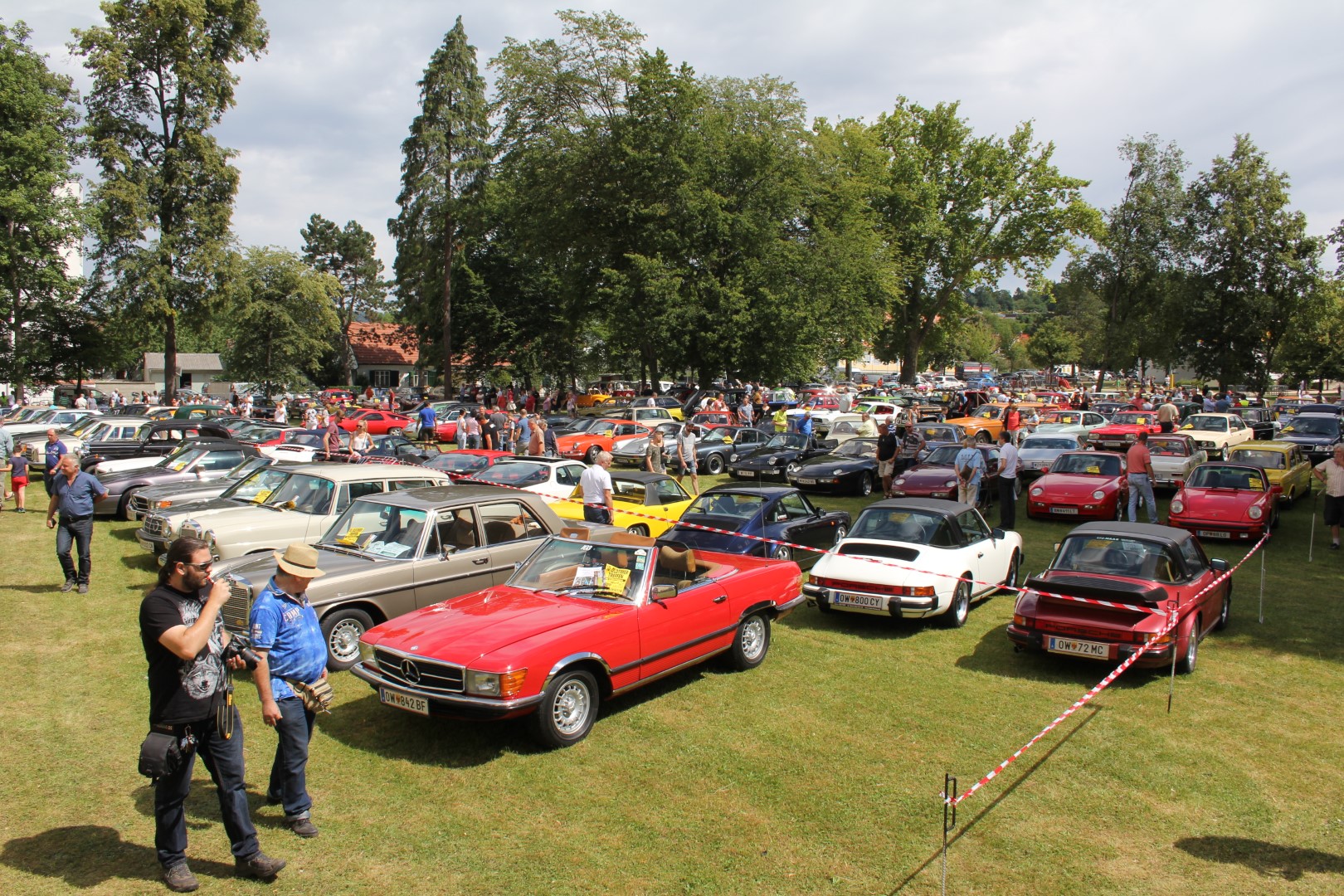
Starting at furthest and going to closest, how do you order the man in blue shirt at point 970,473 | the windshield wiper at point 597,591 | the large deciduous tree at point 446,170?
1. the large deciduous tree at point 446,170
2. the man in blue shirt at point 970,473
3. the windshield wiper at point 597,591

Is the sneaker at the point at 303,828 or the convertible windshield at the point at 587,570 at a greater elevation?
the convertible windshield at the point at 587,570

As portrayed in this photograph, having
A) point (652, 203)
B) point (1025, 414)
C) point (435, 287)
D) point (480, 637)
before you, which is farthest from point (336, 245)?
point (480, 637)

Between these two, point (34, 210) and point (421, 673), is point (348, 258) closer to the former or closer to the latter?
point (34, 210)

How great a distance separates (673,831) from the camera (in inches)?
218

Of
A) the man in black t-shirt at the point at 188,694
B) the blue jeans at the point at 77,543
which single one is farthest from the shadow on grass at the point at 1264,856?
the blue jeans at the point at 77,543

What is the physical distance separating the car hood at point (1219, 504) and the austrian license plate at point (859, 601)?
835cm

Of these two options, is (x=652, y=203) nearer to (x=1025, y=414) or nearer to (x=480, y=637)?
(x=1025, y=414)

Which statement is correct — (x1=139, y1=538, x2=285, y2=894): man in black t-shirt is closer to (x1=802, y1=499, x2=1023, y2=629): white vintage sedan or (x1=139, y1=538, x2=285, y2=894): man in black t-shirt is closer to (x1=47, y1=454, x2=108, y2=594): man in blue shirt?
(x1=802, y1=499, x2=1023, y2=629): white vintage sedan

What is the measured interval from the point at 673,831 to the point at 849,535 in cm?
593

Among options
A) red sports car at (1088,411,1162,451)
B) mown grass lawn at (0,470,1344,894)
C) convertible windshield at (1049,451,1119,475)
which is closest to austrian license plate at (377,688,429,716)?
mown grass lawn at (0,470,1344,894)

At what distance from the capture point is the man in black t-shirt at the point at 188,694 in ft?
14.4

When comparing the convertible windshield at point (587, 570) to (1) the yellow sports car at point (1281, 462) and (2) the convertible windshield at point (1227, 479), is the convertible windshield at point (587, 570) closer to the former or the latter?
(2) the convertible windshield at point (1227, 479)

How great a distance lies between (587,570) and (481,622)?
1087 mm

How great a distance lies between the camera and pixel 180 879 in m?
4.75
